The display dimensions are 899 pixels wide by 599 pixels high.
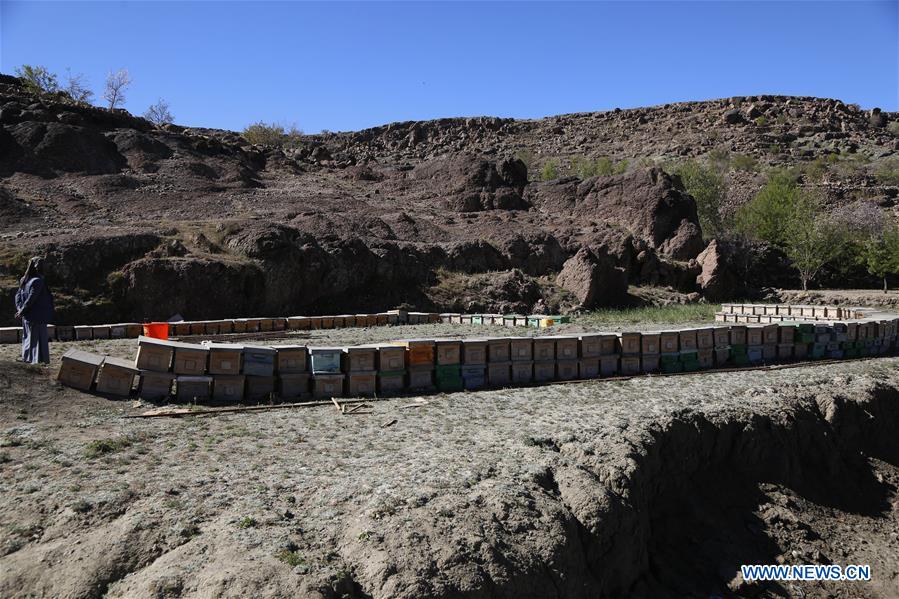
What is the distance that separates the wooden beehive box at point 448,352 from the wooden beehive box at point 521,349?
3.33 ft

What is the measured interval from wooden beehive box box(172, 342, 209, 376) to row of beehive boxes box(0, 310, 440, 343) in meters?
7.66

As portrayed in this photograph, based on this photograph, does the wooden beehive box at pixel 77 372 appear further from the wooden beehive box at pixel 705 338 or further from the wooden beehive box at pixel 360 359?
the wooden beehive box at pixel 705 338

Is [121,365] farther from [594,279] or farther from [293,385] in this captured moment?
[594,279]

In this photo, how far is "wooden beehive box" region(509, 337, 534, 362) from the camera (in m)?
11.1

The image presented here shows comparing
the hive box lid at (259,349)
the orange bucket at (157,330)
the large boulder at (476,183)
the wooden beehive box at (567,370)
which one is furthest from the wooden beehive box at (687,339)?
the large boulder at (476,183)

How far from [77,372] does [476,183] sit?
35504 mm

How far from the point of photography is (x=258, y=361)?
9.38m

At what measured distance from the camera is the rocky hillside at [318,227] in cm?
2169

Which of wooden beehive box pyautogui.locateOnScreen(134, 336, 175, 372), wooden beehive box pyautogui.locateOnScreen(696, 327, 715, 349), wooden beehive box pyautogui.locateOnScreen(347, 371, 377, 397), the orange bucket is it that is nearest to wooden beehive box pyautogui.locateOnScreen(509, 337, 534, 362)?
wooden beehive box pyautogui.locateOnScreen(347, 371, 377, 397)

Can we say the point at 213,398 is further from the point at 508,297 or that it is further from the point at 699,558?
the point at 508,297

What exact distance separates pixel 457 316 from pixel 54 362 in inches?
537

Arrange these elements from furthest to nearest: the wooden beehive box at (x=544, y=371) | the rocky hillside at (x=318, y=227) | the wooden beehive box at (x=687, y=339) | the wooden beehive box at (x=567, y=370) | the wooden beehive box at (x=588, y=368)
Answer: the rocky hillside at (x=318, y=227) → the wooden beehive box at (x=687, y=339) → the wooden beehive box at (x=588, y=368) → the wooden beehive box at (x=567, y=370) → the wooden beehive box at (x=544, y=371)

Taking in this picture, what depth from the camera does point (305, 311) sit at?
24.6 metres

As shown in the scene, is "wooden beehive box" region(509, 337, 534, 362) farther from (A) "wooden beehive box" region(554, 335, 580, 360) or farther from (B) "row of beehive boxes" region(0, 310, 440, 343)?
(B) "row of beehive boxes" region(0, 310, 440, 343)
